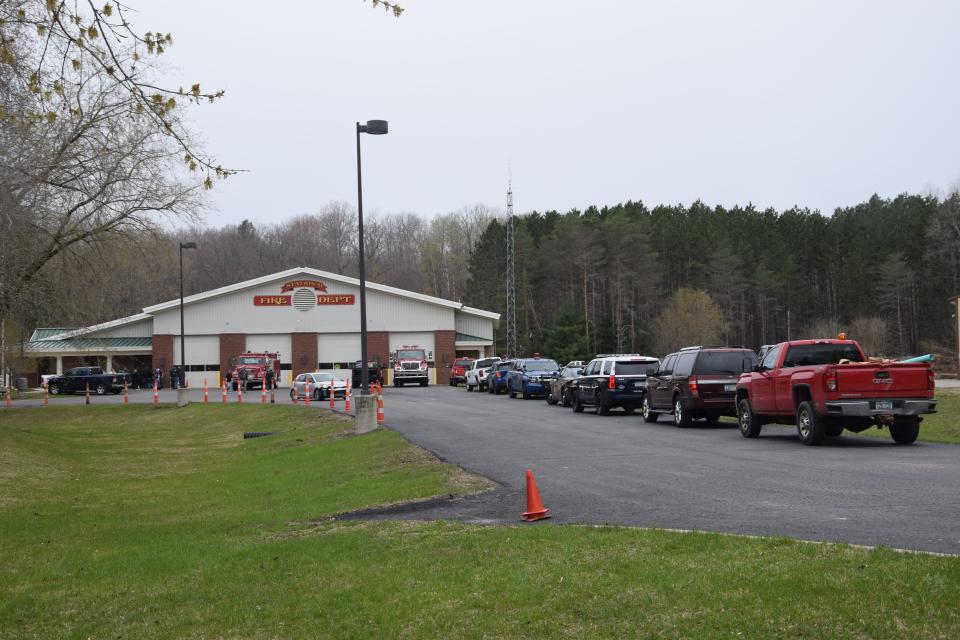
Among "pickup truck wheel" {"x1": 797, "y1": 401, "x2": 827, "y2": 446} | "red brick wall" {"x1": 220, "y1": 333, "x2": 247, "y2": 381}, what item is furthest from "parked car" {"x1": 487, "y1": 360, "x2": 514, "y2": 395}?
"pickup truck wheel" {"x1": 797, "y1": 401, "x2": 827, "y2": 446}

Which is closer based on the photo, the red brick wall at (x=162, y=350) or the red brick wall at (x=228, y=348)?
the red brick wall at (x=228, y=348)

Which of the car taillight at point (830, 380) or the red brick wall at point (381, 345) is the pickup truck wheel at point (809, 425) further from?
the red brick wall at point (381, 345)

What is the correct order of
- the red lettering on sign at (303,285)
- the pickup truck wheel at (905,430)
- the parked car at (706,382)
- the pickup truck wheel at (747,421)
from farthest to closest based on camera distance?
1. the red lettering on sign at (303,285)
2. the parked car at (706,382)
3. the pickup truck wheel at (747,421)
4. the pickup truck wheel at (905,430)

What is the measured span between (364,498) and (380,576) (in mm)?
5334

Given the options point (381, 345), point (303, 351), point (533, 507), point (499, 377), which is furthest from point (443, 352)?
point (533, 507)

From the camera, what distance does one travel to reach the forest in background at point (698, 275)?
3310 inches

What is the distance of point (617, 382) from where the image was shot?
Result: 29.4m

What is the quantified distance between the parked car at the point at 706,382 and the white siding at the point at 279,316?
152ft

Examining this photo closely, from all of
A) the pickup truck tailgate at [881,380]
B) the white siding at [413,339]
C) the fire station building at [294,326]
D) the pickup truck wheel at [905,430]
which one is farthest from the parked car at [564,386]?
the white siding at [413,339]

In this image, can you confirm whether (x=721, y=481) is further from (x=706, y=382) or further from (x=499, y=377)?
(x=499, y=377)

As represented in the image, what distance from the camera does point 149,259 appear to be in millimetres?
37562

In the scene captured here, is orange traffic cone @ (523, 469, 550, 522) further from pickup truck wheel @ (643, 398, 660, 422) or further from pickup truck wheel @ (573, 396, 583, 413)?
pickup truck wheel @ (573, 396, 583, 413)

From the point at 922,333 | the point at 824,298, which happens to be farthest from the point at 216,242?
the point at 922,333

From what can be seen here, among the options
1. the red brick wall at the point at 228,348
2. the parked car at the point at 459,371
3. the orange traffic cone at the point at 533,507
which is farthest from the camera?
the red brick wall at the point at 228,348
